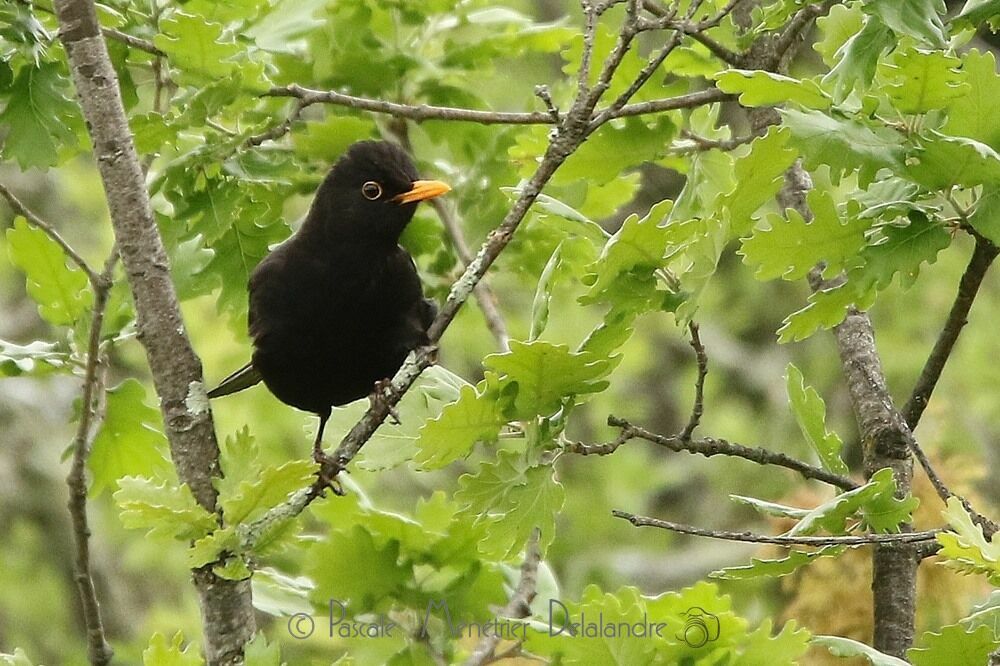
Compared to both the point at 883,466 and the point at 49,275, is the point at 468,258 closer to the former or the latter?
the point at 49,275

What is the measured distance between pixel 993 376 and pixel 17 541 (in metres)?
7.71

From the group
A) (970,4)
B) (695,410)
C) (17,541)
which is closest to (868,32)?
(970,4)

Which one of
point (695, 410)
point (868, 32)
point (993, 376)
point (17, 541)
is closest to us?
point (868, 32)

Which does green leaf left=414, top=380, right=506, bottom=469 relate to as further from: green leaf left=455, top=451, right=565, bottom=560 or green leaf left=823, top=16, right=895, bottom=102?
green leaf left=823, top=16, right=895, bottom=102

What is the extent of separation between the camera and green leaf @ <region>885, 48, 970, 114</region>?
104 inches

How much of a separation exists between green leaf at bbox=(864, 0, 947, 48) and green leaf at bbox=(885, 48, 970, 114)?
0.05m

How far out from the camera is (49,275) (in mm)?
3629

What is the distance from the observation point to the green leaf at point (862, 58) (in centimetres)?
280

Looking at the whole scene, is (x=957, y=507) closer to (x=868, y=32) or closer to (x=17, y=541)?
(x=868, y=32)

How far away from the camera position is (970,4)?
9.34ft

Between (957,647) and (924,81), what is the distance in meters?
1.15

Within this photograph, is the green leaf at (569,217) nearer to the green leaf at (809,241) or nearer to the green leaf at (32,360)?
the green leaf at (809,241)

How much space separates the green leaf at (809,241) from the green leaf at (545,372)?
440 millimetres

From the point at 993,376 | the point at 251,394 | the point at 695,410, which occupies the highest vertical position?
the point at 251,394
